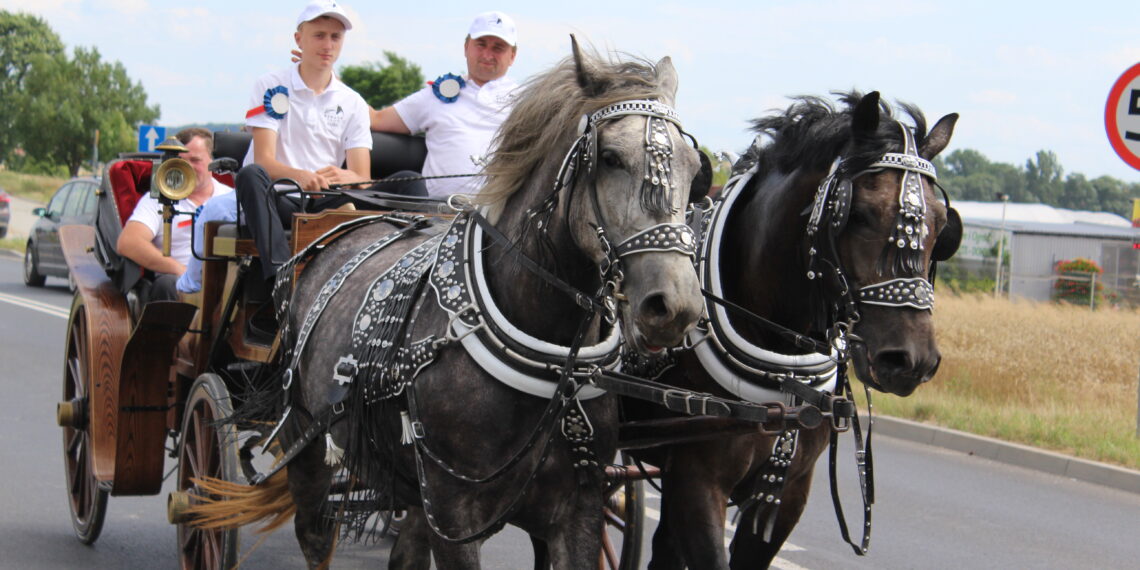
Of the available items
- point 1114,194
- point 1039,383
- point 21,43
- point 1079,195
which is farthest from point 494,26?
point 1079,195

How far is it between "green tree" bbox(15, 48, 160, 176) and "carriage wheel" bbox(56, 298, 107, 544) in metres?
48.1

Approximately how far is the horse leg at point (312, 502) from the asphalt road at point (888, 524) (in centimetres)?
35

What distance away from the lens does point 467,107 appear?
227 inches

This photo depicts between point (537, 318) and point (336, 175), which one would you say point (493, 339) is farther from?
point (336, 175)

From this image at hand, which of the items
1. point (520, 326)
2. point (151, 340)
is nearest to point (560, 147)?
point (520, 326)

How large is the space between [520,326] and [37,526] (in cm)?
437

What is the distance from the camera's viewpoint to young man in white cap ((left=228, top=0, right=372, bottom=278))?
5.03m

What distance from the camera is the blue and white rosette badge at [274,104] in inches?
208

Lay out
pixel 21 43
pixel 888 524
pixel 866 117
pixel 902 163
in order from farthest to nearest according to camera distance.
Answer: pixel 21 43 < pixel 888 524 < pixel 866 117 < pixel 902 163

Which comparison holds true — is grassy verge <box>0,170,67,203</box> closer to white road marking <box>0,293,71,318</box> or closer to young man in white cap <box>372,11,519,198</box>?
white road marking <box>0,293,71,318</box>

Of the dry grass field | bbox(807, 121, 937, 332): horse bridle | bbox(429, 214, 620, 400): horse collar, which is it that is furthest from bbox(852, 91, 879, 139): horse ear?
the dry grass field

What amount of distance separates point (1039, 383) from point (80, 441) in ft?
27.9

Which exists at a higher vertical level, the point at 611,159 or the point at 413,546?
the point at 611,159

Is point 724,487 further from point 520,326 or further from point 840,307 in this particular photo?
point 520,326
